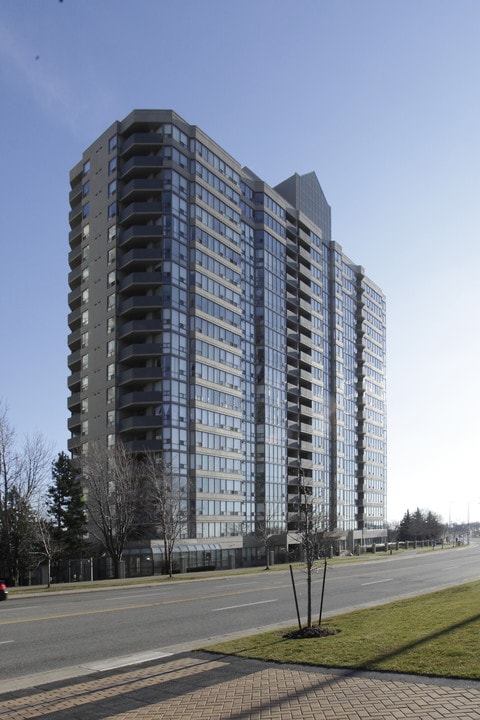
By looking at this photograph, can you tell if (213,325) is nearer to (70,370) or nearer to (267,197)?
(70,370)

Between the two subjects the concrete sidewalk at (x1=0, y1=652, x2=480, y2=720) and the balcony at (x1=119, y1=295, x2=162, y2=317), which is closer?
the concrete sidewalk at (x1=0, y1=652, x2=480, y2=720)

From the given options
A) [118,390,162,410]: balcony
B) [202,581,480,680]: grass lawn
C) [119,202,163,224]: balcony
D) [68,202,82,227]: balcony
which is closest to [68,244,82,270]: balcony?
[68,202,82,227]: balcony

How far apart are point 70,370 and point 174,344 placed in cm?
1685

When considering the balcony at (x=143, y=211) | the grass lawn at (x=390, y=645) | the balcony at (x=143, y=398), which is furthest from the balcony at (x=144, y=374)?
the grass lawn at (x=390, y=645)

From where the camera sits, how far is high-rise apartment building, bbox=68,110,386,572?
65188mm

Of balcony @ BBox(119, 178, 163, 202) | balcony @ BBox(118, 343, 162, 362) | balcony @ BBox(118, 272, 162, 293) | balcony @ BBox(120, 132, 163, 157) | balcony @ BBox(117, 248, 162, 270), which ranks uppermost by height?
balcony @ BBox(120, 132, 163, 157)

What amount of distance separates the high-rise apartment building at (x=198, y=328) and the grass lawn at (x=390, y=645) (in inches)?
1784

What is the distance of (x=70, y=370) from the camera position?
76188mm

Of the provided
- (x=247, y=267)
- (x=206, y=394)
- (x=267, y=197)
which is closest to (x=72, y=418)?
(x=206, y=394)

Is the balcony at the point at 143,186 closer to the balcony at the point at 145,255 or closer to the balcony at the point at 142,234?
the balcony at the point at 142,234

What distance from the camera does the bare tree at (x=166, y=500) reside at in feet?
171

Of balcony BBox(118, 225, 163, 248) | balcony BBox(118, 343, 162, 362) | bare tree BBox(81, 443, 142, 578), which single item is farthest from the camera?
balcony BBox(118, 225, 163, 248)

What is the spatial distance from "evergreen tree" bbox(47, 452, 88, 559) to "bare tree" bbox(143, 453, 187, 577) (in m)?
6.21

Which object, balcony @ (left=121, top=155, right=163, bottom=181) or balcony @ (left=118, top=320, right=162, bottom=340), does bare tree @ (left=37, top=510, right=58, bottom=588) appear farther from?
balcony @ (left=121, top=155, right=163, bottom=181)
